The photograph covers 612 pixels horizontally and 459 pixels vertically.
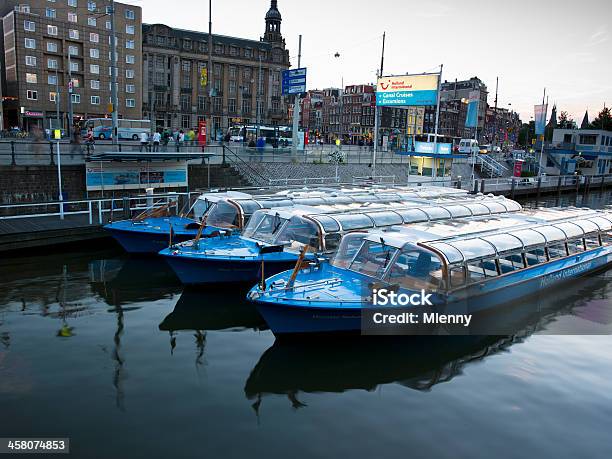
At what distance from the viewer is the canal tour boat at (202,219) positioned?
67.7 feet

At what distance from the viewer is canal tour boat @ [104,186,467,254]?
20641 millimetres

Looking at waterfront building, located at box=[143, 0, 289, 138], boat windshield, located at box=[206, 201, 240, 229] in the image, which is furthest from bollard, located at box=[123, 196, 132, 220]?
waterfront building, located at box=[143, 0, 289, 138]

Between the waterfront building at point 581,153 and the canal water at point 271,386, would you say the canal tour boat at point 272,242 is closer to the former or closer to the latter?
the canal water at point 271,386

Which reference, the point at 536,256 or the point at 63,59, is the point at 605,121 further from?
the point at 536,256

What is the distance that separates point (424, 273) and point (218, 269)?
6913 mm

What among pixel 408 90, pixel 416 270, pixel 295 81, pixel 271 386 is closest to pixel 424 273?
pixel 416 270

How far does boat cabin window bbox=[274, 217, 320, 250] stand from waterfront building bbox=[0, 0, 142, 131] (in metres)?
60.7

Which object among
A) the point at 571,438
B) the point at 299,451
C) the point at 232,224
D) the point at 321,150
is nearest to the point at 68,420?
the point at 299,451

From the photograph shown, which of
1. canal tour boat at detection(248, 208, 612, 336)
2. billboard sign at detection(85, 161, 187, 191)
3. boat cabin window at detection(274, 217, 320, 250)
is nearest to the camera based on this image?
canal tour boat at detection(248, 208, 612, 336)

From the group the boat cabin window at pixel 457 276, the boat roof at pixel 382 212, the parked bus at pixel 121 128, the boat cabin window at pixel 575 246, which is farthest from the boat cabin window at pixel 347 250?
the parked bus at pixel 121 128

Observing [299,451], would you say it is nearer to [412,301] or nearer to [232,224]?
[412,301]

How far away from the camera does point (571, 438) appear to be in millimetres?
9492

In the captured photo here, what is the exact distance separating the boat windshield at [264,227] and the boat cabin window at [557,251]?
9447 mm

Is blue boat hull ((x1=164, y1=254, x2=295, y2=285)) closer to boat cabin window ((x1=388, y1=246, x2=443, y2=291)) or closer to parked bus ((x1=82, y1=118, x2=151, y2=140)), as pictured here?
boat cabin window ((x1=388, y1=246, x2=443, y2=291))
